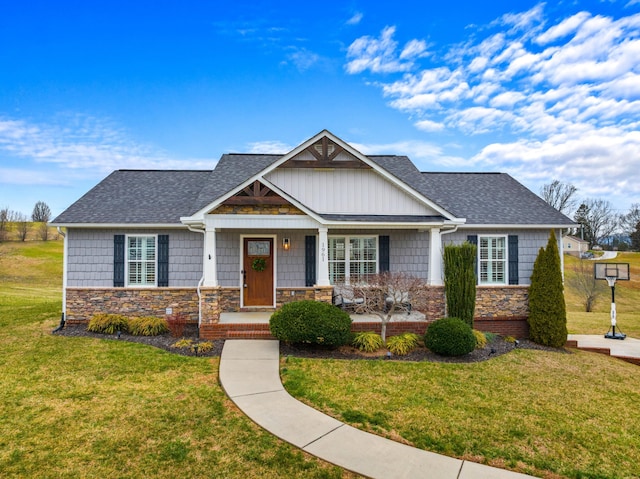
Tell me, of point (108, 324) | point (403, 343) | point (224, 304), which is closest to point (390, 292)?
point (403, 343)

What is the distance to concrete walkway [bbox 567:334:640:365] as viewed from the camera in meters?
9.73

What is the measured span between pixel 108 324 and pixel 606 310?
83.7ft

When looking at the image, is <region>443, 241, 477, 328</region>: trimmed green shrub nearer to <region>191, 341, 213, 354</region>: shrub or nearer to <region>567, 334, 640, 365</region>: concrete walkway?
<region>567, 334, 640, 365</region>: concrete walkway

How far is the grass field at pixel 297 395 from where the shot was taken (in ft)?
13.3

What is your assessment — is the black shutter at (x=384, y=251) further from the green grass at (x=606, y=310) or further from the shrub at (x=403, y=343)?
the green grass at (x=606, y=310)

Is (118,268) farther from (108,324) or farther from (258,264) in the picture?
(258,264)

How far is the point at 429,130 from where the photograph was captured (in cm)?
1827

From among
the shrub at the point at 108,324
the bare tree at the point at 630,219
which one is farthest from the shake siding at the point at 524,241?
the bare tree at the point at 630,219

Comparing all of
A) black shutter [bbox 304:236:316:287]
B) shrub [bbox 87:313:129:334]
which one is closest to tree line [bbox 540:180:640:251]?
black shutter [bbox 304:236:316:287]

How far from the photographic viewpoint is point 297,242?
36.7 ft

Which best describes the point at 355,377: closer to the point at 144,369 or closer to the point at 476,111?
the point at 144,369

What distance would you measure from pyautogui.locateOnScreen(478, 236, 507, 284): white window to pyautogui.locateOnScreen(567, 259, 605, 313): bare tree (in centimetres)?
1286

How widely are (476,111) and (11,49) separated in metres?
19.0

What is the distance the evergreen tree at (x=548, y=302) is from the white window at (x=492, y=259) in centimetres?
102
